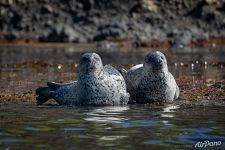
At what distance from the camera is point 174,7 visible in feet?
192

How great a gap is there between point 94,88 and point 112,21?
41873 millimetres

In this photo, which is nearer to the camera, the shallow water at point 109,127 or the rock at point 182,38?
the shallow water at point 109,127

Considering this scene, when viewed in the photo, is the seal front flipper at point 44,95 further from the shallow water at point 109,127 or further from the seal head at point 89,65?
the seal head at point 89,65

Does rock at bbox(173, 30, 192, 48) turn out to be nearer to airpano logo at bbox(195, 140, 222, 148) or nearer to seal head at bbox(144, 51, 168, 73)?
seal head at bbox(144, 51, 168, 73)

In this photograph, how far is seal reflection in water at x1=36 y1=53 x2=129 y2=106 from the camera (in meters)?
14.0

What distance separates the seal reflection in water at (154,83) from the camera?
14.4 metres

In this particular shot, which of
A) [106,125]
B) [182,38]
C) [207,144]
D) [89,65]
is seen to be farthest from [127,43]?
[207,144]

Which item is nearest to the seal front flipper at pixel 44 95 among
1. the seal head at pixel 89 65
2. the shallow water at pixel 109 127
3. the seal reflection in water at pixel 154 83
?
the shallow water at pixel 109 127

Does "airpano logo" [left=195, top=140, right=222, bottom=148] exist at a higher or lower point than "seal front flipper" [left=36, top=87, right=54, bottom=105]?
lower

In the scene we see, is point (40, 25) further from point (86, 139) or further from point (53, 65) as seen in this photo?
point (86, 139)

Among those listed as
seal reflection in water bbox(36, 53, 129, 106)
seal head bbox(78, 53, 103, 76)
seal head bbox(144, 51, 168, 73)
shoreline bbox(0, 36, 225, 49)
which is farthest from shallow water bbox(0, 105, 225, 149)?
shoreline bbox(0, 36, 225, 49)

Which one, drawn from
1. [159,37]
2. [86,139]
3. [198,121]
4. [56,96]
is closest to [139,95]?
[56,96]

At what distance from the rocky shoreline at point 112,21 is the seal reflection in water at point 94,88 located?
1419 inches

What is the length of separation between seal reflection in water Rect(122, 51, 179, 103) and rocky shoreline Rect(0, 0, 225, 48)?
3545cm
